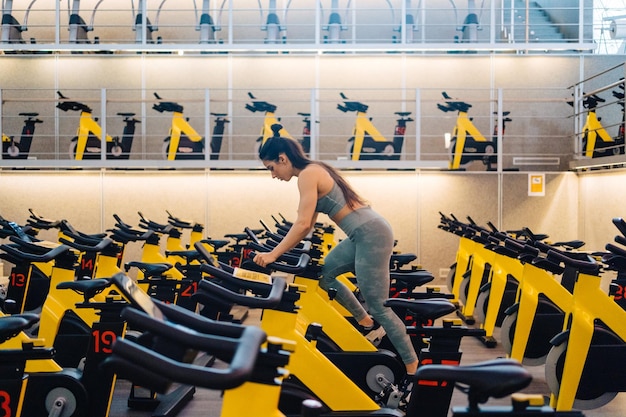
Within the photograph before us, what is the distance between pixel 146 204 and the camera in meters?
10.9

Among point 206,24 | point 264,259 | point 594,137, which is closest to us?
point 264,259

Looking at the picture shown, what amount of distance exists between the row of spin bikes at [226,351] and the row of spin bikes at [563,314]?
66 cm

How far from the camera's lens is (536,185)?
33.1 ft

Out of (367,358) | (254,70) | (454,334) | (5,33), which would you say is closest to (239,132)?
(254,70)

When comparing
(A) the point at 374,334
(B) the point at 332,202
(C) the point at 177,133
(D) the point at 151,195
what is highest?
(C) the point at 177,133

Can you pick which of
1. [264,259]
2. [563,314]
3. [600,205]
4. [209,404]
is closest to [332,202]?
[264,259]

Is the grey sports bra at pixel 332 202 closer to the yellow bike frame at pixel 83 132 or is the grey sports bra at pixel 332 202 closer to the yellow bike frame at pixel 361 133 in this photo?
the yellow bike frame at pixel 361 133

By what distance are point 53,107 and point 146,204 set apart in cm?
269

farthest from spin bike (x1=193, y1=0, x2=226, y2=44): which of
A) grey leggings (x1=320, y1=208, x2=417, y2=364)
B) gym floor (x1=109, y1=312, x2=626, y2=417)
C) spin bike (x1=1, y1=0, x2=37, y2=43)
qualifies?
grey leggings (x1=320, y1=208, x2=417, y2=364)

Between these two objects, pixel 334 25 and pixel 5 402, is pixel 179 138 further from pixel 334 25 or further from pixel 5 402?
pixel 5 402

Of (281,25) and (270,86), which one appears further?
(270,86)

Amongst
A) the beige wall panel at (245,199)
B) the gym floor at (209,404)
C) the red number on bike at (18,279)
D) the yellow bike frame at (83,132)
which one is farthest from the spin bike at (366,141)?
the red number on bike at (18,279)

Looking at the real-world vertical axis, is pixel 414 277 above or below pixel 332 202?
below

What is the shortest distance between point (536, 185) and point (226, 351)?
926 cm
